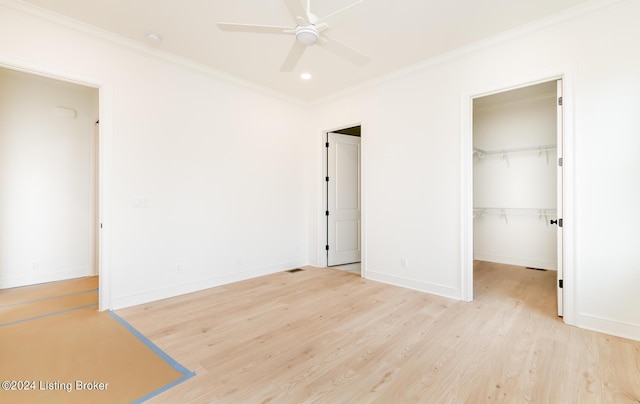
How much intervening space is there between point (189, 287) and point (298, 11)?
11.1 feet

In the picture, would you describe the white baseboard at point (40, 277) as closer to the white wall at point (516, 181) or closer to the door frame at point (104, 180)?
the door frame at point (104, 180)

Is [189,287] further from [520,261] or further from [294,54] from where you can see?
[520,261]

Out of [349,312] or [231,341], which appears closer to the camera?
[231,341]

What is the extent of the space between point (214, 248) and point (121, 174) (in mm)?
1454

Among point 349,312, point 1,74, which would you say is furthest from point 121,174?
point 349,312

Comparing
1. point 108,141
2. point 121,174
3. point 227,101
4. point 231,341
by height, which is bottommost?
point 231,341

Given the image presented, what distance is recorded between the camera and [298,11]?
1962 mm

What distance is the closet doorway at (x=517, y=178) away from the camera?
15.8 ft

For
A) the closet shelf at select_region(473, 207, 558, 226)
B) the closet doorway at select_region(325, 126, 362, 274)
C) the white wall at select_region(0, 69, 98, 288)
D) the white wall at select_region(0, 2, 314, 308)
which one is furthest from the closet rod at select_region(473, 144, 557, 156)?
the white wall at select_region(0, 69, 98, 288)

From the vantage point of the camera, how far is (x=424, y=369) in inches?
79.3

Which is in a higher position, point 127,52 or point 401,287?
point 127,52

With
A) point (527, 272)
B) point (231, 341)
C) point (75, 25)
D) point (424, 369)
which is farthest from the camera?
point (527, 272)

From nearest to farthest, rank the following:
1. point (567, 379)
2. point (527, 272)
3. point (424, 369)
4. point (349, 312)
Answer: point (567, 379) → point (424, 369) → point (349, 312) → point (527, 272)

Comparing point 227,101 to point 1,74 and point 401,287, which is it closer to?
point 1,74
